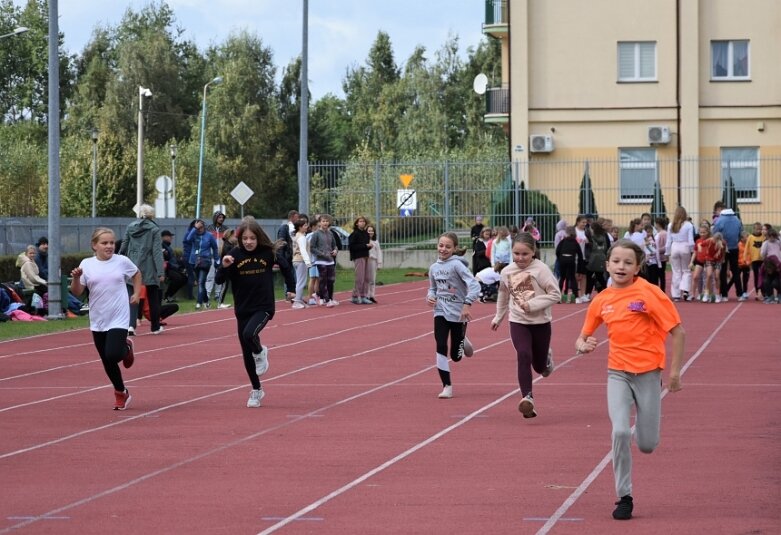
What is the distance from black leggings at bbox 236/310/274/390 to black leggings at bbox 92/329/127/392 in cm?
109

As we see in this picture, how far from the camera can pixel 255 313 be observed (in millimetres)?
14195

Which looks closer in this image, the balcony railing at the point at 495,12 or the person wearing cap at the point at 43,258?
the person wearing cap at the point at 43,258

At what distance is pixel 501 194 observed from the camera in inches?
1703

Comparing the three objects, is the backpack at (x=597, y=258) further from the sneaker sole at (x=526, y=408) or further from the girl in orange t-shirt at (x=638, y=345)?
the girl in orange t-shirt at (x=638, y=345)

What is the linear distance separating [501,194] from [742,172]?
9827 millimetres

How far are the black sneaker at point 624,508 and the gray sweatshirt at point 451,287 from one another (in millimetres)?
6203

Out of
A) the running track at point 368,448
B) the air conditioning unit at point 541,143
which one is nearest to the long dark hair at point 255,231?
the running track at point 368,448

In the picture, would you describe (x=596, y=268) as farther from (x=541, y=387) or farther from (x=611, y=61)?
(x=611, y=61)

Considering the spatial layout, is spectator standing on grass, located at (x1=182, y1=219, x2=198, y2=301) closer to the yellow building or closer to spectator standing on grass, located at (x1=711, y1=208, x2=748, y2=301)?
spectator standing on grass, located at (x1=711, y1=208, x2=748, y2=301)

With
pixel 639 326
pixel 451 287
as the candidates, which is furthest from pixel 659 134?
pixel 639 326

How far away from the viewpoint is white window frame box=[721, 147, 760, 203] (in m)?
46.0

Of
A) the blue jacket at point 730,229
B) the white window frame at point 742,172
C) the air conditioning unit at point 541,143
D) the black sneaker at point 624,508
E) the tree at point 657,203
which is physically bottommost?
the black sneaker at point 624,508

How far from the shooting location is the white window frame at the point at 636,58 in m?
51.8

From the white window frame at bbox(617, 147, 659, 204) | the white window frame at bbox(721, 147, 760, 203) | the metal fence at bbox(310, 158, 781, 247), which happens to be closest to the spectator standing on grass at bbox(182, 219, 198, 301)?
the metal fence at bbox(310, 158, 781, 247)
